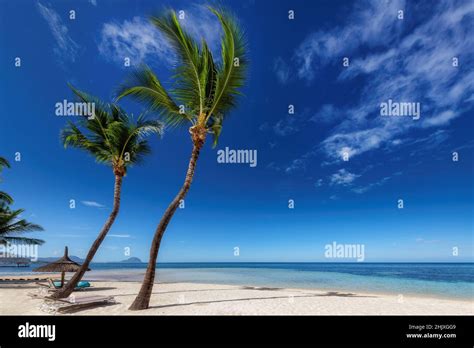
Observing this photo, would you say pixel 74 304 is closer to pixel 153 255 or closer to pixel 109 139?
pixel 153 255

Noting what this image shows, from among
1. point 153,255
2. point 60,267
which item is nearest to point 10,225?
point 60,267

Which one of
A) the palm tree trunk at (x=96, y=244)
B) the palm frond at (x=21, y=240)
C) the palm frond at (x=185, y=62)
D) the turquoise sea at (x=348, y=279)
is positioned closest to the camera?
the palm frond at (x=185, y=62)

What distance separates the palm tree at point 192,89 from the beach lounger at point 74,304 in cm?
174

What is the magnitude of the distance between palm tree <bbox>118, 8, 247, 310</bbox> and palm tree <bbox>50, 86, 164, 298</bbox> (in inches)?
72.8

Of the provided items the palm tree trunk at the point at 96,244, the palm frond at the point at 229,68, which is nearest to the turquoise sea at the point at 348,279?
the palm tree trunk at the point at 96,244

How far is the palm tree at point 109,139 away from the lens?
9.98m

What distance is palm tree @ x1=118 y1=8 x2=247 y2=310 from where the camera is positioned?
7574 millimetres

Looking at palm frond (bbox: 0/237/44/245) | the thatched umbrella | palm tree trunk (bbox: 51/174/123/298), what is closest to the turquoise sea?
palm frond (bbox: 0/237/44/245)

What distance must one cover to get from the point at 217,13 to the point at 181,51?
160cm

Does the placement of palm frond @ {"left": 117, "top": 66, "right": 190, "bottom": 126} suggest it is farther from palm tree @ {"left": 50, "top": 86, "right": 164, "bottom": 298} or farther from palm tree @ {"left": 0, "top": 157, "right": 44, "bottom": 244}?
palm tree @ {"left": 0, "top": 157, "right": 44, "bottom": 244}

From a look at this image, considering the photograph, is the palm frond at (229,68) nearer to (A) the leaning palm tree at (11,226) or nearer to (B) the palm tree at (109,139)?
(B) the palm tree at (109,139)

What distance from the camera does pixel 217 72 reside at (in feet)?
27.0
